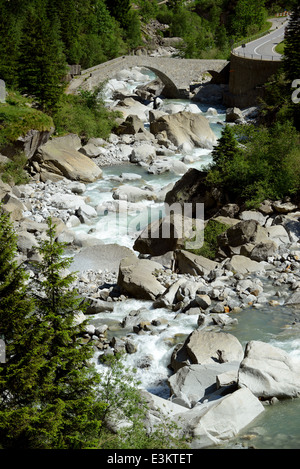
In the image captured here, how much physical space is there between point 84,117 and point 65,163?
8608 mm

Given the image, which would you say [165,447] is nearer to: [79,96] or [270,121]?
[270,121]

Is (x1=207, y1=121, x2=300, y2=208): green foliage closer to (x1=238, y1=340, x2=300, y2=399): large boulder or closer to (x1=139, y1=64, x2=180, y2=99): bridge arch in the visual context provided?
(x1=238, y1=340, x2=300, y2=399): large boulder

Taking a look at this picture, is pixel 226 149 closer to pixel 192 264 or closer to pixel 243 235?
pixel 243 235

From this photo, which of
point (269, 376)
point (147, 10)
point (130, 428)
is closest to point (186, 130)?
point (269, 376)

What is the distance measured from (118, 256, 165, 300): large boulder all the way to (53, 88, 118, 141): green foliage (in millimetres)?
22199

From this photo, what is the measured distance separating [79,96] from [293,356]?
3801 centimetres

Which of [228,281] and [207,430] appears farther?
[228,281]

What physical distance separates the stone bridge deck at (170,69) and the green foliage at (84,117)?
38.2ft

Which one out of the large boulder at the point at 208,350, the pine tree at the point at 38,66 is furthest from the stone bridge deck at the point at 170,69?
the large boulder at the point at 208,350

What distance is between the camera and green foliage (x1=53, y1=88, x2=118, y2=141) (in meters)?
43.4
